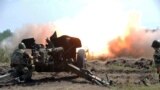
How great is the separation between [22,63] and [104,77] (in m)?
4.85

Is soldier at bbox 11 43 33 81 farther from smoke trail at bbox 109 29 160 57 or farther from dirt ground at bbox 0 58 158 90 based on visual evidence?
smoke trail at bbox 109 29 160 57

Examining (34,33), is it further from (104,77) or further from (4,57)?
(104,77)

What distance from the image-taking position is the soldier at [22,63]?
2388 cm

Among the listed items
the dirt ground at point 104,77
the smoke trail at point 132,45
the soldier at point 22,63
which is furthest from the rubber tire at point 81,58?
the smoke trail at point 132,45

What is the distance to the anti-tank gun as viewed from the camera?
966 inches

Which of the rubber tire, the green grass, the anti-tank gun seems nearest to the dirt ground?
the anti-tank gun

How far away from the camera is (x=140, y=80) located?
2577 centimetres

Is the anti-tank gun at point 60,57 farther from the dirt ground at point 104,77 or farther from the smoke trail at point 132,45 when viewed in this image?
the smoke trail at point 132,45

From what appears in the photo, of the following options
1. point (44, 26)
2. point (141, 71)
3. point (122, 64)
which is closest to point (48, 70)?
point (141, 71)

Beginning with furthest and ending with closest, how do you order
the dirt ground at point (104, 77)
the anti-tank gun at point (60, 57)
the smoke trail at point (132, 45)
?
1. the smoke trail at point (132, 45)
2. the anti-tank gun at point (60, 57)
3. the dirt ground at point (104, 77)

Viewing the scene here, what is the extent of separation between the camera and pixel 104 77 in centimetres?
2683

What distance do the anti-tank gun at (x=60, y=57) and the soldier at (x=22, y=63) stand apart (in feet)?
1.46

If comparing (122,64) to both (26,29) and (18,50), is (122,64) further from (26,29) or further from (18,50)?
(26,29)

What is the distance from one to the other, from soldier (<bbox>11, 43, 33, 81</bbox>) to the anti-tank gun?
45 centimetres
